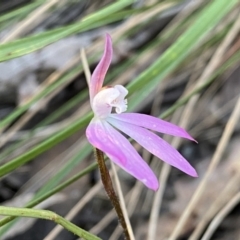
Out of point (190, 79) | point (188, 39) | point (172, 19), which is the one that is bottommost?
point (188, 39)

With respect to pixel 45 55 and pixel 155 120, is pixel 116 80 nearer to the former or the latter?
pixel 45 55

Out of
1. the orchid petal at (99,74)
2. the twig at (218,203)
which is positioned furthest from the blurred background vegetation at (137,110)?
the orchid petal at (99,74)

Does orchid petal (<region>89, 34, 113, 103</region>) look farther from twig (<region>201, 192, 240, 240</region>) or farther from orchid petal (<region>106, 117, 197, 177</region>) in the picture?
twig (<region>201, 192, 240, 240</region>)

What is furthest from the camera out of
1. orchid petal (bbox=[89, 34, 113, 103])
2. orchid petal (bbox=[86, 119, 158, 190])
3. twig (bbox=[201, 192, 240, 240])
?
twig (bbox=[201, 192, 240, 240])

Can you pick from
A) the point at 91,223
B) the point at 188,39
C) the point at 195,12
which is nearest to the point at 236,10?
the point at 195,12

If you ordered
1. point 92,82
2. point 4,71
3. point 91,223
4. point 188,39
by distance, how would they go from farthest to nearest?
point 4,71 < point 91,223 < point 188,39 < point 92,82

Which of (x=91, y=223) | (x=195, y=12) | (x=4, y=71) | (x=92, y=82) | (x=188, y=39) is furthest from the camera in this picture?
(x=4, y=71)

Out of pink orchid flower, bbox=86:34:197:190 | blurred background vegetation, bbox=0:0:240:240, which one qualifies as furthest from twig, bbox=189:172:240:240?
pink orchid flower, bbox=86:34:197:190
